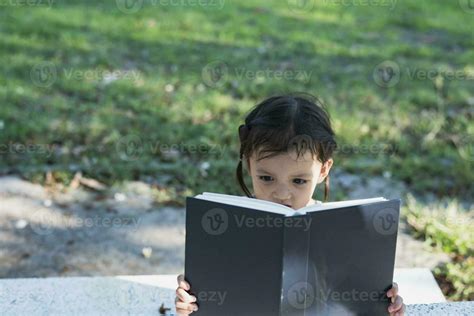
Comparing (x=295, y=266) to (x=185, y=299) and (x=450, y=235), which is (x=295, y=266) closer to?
(x=185, y=299)

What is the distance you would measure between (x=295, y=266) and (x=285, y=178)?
0.48 meters

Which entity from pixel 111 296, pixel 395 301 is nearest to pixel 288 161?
pixel 395 301

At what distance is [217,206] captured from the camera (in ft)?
6.07

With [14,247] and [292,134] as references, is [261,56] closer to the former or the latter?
[14,247]

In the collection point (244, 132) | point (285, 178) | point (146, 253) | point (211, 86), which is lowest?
point (146, 253)

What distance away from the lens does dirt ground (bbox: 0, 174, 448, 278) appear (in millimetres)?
3461

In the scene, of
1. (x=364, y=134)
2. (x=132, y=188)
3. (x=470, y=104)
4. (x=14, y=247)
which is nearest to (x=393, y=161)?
(x=364, y=134)

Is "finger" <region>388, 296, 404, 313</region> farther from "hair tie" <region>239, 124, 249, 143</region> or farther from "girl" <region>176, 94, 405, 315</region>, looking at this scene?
"hair tie" <region>239, 124, 249, 143</region>

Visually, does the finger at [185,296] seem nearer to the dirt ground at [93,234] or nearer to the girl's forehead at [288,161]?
the girl's forehead at [288,161]

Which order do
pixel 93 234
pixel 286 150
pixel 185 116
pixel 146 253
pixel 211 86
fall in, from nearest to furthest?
pixel 286 150
pixel 146 253
pixel 93 234
pixel 185 116
pixel 211 86

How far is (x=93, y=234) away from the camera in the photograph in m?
3.72

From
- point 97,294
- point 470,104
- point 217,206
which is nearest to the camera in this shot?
point 217,206

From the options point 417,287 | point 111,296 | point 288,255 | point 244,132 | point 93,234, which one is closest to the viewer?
point 288,255

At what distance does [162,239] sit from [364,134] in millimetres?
1748
